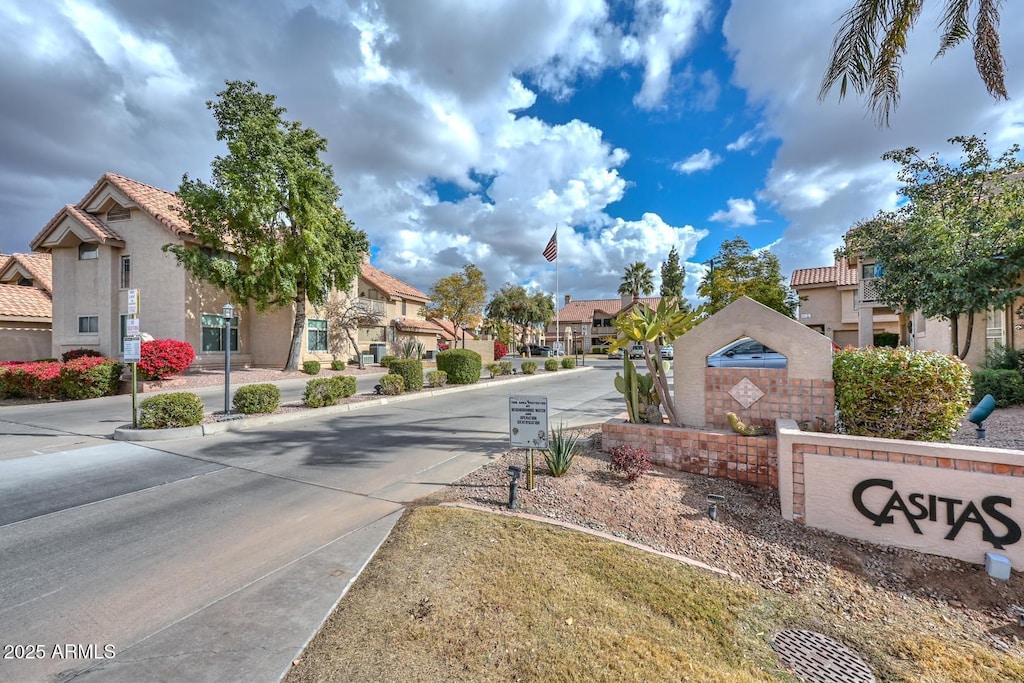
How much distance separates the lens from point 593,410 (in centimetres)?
1167

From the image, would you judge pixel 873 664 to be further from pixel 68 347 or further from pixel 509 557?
pixel 68 347

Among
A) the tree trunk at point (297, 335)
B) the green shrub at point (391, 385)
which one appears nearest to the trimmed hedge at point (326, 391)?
the green shrub at point (391, 385)

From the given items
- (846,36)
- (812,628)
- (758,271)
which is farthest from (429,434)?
(758,271)

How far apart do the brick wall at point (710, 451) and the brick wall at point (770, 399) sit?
0.37 m

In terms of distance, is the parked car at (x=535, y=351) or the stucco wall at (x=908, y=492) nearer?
the stucco wall at (x=908, y=492)

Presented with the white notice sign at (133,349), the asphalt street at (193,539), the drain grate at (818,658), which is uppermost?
the white notice sign at (133,349)

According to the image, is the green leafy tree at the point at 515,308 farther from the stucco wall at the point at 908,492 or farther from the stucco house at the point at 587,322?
the stucco wall at the point at 908,492

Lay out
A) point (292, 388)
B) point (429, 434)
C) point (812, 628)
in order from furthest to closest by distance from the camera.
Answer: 1. point (292, 388)
2. point (429, 434)
3. point (812, 628)

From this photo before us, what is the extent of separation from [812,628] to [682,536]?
1194mm

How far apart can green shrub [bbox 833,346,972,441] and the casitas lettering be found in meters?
0.85

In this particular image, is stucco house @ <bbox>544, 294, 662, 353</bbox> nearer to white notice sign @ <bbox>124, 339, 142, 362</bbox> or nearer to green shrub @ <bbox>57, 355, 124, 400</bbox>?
green shrub @ <bbox>57, 355, 124, 400</bbox>

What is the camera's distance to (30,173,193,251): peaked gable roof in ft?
65.1

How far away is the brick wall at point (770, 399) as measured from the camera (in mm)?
5477

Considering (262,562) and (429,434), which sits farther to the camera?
(429,434)
